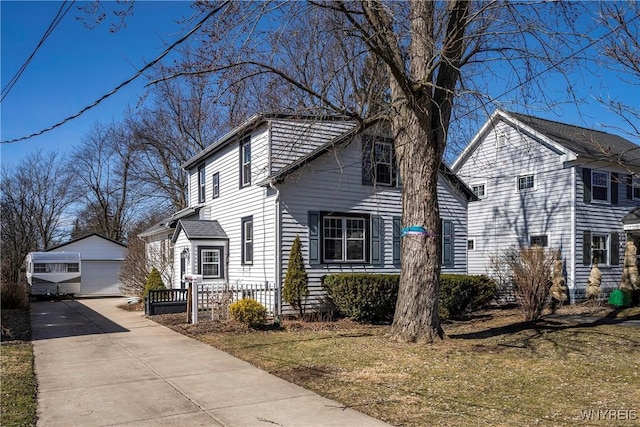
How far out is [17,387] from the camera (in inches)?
276

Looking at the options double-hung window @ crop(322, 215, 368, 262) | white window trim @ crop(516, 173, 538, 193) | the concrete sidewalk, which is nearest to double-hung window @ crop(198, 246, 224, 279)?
double-hung window @ crop(322, 215, 368, 262)

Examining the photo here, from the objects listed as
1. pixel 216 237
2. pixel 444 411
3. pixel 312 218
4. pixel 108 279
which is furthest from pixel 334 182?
pixel 108 279

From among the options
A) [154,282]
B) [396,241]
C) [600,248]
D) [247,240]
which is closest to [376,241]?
[396,241]

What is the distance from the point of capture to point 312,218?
15.3 metres

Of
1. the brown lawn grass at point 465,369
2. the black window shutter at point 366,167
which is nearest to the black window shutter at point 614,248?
the brown lawn grass at point 465,369

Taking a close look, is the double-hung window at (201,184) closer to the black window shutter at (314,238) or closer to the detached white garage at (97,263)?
the black window shutter at (314,238)

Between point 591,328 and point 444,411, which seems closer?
point 444,411

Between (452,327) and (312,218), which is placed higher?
(312,218)

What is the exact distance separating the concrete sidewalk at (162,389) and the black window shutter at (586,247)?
16020 millimetres

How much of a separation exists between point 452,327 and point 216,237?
26.1 ft

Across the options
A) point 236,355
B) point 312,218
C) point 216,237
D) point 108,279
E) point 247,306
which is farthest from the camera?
point 108,279

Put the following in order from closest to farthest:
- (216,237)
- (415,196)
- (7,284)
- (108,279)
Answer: (415,196)
(216,237)
(7,284)
(108,279)

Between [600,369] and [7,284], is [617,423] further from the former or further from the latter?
[7,284]

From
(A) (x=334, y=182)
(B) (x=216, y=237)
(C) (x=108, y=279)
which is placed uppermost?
(A) (x=334, y=182)
